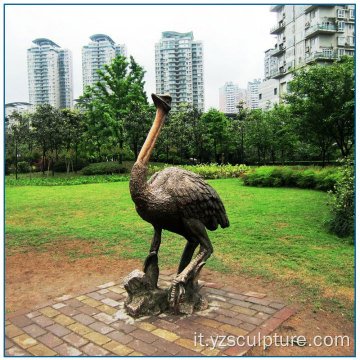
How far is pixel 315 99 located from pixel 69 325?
14518mm

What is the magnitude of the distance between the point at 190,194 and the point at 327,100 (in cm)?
1302

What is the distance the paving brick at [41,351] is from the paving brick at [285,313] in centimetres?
250

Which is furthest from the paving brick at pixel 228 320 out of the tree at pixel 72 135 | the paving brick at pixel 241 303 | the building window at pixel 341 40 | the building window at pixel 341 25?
the building window at pixel 341 25

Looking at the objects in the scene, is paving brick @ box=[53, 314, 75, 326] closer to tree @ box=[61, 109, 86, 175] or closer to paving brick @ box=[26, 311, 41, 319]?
paving brick @ box=[26, 311, 41, 319]

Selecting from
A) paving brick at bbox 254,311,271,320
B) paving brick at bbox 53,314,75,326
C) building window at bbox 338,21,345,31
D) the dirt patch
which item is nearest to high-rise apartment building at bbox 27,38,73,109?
building window at bbox 338,21,345,31

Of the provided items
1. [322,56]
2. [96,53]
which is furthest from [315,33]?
[96,53]

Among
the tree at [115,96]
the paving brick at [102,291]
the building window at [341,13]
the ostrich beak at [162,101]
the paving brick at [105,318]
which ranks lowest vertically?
the paving brick at [102,291]

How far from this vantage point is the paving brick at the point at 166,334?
3451mm

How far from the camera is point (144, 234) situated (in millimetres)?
8172

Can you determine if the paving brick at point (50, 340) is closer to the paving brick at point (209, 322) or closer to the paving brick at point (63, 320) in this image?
the paving brick at point (63, 320)

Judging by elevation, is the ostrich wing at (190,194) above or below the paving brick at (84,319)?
above

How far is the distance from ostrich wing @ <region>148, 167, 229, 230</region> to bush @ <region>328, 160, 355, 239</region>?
437cm

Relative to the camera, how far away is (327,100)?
1479cm

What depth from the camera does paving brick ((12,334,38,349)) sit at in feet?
11.2
